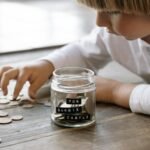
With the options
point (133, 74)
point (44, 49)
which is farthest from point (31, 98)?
point (44, 49)

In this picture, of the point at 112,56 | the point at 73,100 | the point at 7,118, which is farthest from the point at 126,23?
the point at 112,56

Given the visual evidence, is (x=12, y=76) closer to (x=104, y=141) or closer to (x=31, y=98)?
(x=31, y=98)

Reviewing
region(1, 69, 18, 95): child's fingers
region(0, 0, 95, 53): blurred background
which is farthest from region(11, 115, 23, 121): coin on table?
region(0, 0, 95, 53): blurred background

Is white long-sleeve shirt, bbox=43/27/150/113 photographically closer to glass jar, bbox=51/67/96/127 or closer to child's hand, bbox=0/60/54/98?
child's hand, bbox=0/60/54/98

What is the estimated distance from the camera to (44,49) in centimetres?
143

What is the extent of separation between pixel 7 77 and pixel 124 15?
31 cm

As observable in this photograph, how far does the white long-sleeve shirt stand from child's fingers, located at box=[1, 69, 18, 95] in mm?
108

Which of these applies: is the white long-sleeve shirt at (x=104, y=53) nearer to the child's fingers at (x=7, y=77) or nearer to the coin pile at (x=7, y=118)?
the child's fingers at (x=7, y=77)

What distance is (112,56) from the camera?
112cm

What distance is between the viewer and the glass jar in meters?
Answer: 0.79

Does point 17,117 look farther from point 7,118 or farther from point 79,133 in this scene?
point 79,133

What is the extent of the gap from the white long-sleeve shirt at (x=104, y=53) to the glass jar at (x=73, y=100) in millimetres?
215

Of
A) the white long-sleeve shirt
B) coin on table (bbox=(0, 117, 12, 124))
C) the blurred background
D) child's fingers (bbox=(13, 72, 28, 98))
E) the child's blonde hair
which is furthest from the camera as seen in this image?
the blurred background

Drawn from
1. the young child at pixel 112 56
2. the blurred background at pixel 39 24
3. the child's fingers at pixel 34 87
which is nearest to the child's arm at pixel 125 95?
the young child at pixel 112 56
